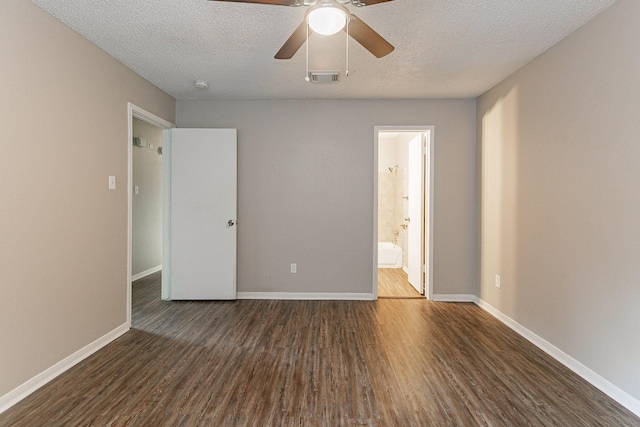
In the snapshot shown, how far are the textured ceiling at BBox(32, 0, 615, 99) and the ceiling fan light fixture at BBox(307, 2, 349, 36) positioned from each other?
0.72 meters

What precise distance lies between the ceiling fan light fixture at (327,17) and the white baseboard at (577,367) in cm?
265

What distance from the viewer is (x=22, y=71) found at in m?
2.06

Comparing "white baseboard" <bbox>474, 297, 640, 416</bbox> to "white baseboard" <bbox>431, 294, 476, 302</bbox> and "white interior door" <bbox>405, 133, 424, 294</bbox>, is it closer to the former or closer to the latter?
"white baseboard" <bbox>431, 294, 476, 302</bbox>

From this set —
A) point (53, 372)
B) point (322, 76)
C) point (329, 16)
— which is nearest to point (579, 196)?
point (322, 76)

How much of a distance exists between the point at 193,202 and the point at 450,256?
3177 millimetres

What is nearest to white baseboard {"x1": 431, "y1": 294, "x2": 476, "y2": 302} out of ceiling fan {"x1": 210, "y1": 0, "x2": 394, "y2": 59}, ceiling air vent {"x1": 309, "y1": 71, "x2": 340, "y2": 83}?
ceiling air vent {"x1": 309, "y1": 71, "x2": 340, "y2": 83}

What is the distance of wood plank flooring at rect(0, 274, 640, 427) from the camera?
1870mm

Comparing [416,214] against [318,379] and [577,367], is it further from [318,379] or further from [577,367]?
[318,379]

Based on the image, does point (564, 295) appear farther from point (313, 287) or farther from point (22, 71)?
point (22, 71)

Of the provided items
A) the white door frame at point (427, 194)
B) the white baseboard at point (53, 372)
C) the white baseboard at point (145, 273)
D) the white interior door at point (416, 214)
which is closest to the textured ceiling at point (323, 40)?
the white door frame at point (427, 194)

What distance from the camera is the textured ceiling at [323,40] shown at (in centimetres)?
220

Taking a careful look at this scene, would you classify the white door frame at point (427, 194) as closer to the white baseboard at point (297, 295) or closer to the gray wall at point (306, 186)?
the gray wall at point (306, 186)

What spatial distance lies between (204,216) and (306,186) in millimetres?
1283

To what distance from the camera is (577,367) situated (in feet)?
7.78
